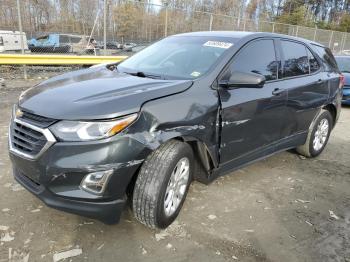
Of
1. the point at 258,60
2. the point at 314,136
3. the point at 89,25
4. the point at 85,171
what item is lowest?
the point at 314,136

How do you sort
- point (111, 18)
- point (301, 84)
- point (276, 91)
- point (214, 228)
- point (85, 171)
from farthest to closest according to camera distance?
point (111, 18) → point (301, 84) → point (276, 91) → point (214, 228) → point (85, 171)

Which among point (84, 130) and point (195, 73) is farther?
point (195, 73)

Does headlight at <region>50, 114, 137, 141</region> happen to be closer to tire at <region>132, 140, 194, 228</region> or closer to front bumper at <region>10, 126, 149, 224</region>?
front bumper at <region>10, 126, 149, 224</region>

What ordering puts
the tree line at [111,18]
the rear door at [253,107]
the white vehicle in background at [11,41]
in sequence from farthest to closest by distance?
the tree line at [111,18] < the white vehicle in background at [11,41] < the rear door at [253,107]

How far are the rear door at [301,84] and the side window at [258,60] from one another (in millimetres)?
235

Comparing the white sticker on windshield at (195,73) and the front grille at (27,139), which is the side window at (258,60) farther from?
the front grille at (27,139)

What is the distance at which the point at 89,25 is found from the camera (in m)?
11.4

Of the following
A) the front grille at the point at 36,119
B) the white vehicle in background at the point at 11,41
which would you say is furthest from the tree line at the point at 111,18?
the front grille at the point at 36,119

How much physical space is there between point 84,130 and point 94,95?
1.24ft

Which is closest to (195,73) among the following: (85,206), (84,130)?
(84,130)

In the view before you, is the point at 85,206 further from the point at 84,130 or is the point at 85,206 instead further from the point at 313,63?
the point at 313,63

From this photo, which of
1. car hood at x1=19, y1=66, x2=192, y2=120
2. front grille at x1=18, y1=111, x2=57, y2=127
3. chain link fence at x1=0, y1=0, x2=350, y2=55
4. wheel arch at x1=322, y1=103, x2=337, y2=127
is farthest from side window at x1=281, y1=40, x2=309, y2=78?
chain link fence at x1=0, y1=0, x2=350, y2=55

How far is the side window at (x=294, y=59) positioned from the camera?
13.7 feet

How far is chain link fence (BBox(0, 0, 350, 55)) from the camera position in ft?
33.0
